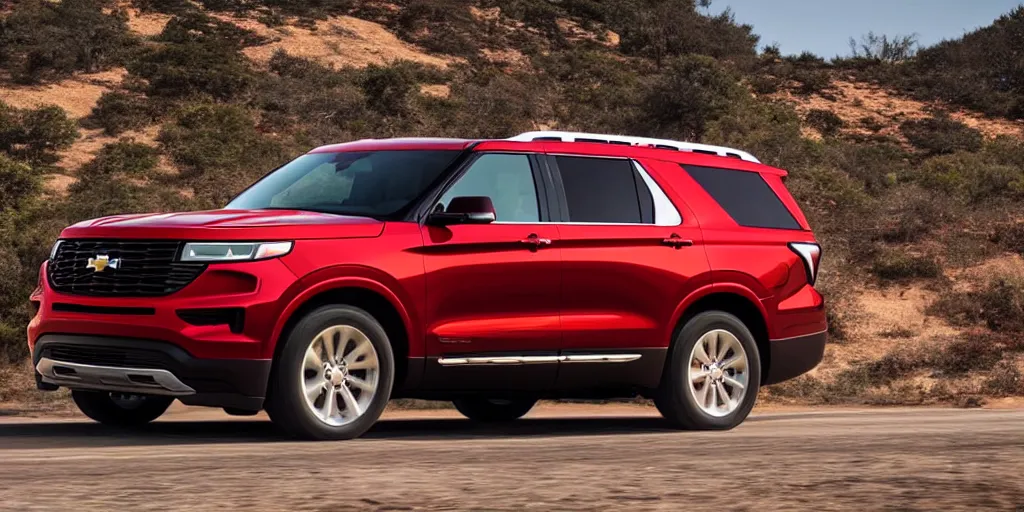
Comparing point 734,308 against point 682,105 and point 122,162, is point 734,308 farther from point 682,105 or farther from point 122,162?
point 682,105

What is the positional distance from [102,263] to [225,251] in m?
0.85

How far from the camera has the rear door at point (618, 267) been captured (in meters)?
9.27

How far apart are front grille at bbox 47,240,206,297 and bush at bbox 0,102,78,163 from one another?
940 inches

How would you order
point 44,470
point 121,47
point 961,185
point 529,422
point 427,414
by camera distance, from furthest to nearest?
point 121,47
point 961,185
point 427,414
point 529,422
point 44,470

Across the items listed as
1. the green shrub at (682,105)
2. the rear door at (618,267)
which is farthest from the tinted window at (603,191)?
the green shrub at (682,105)

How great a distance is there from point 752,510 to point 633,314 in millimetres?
4957

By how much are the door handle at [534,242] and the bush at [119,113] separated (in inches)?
1078

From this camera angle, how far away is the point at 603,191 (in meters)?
9.64

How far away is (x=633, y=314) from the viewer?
955 cm

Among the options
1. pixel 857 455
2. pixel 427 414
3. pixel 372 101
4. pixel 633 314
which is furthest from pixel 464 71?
pixel 857 455

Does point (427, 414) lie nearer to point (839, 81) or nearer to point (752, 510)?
point (752, 510)

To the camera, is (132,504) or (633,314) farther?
(633,314)

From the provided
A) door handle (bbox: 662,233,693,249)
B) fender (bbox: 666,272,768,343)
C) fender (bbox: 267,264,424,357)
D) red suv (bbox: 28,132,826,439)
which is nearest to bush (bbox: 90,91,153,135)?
red suv (bbox: 28,132,826,439)

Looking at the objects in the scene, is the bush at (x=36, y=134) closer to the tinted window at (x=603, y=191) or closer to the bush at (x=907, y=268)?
the bush at (x=907, y=268)
